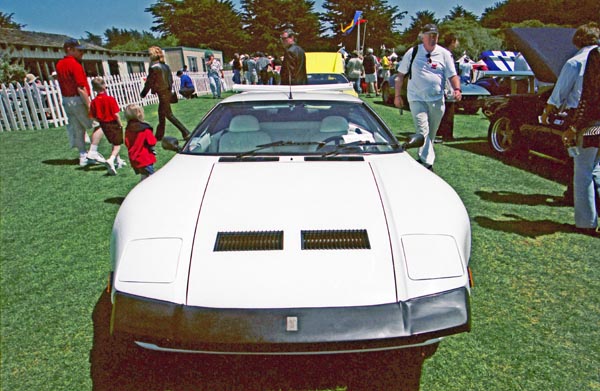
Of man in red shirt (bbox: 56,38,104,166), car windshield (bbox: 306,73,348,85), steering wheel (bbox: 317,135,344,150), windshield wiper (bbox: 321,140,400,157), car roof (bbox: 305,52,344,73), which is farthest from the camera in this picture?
car roof (bbox: 305,52,344,73)

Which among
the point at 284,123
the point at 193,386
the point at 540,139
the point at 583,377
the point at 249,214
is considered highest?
the point at 284,123

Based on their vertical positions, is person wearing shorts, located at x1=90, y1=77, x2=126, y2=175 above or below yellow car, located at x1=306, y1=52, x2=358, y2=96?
below

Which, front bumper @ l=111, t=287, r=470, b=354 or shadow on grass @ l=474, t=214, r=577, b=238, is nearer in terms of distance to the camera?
front bumper @ l=111, t=287, r=470, b=354

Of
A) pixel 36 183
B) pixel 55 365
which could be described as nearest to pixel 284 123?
pixel 55 365

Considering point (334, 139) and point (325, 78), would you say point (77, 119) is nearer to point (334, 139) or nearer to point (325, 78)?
point (334, 139)

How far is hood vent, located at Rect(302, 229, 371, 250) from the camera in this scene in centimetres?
179

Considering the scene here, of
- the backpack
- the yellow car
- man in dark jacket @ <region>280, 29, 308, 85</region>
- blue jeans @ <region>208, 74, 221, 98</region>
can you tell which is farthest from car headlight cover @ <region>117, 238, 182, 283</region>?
blue jeans @ <region>208, 74, 221, 98</region>

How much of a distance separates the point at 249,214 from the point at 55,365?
4.64 feet

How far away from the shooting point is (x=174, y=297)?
5.40 feet

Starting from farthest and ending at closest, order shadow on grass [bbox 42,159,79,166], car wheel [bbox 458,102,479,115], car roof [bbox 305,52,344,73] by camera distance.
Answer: car wheel [bbox 458,102,479,115], car roof [bbox 305,52,344,73], shadow on grass [bbox 42,159,79,166]

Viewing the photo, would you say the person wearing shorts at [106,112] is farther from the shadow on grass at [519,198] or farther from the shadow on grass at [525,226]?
the shadow on grass at [519,198]

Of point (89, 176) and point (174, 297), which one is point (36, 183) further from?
point (174, 297)

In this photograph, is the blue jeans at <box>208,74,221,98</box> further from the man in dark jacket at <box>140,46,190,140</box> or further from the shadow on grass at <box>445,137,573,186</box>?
the shadow on grass at <box>445,137,573,186</box>

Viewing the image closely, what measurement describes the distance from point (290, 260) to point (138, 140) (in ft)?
9.62
